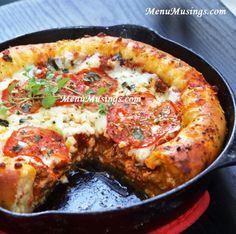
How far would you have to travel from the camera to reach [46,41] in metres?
3.70

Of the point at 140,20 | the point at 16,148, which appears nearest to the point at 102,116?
the point at 16,148

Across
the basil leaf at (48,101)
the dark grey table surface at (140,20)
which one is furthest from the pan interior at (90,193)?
the dark grey table surface at (140,20)

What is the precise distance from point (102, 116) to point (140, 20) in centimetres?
161

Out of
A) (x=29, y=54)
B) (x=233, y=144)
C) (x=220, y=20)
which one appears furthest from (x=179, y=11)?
(x=233, y=144)

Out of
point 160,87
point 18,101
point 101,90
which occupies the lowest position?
point 18,101

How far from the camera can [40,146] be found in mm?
2854

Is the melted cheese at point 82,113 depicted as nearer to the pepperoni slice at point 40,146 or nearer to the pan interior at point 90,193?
the pepperoni slice at point 40,146

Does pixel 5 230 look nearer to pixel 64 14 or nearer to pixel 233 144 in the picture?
pixel 233 144

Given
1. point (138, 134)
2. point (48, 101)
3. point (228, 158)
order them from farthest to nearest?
point (48, 101) → point (138, 134) → point (228, 158)

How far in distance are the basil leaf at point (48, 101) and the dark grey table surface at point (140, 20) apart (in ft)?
4.33

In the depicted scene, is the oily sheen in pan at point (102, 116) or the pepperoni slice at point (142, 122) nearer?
the oily sheen in pan at point (102, 116)

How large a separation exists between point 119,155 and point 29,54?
91 cm

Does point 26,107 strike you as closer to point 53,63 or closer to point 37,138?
point 37,138

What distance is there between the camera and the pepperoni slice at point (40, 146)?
2797 mm
